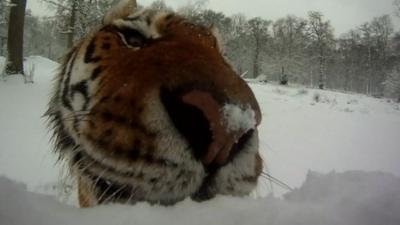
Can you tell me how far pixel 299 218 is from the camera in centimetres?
47

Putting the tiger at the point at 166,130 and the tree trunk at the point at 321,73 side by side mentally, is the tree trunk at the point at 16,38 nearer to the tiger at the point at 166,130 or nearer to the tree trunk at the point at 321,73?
the tiger at the point at 166,130

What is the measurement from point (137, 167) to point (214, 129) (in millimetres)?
142

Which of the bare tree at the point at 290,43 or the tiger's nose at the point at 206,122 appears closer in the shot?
the tiger's nose at the point at 206,122

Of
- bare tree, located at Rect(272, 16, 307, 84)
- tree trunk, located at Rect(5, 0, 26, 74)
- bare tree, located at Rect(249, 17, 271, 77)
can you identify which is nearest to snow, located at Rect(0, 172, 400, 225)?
tree trunk, located at Rect(5, 0, 26, 74)

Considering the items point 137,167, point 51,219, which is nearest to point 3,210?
point 51,219

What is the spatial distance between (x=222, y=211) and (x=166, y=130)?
0.15m

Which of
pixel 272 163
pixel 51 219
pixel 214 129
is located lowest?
pixel 272 163

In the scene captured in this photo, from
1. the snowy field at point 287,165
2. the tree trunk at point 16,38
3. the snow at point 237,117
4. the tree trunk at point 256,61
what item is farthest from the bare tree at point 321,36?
the tree trunk at point 16,38

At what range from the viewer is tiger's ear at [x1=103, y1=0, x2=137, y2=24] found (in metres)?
1.09

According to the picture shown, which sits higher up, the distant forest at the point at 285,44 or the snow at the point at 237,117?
the distant forest at the point at 285,44

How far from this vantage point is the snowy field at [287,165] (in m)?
0.48

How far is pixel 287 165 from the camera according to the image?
1.44 metres

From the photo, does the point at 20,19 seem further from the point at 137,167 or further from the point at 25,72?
the point at 137,167

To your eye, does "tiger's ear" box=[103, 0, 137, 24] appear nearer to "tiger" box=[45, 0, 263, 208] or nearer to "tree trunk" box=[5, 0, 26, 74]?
"tree trunk" box=[5, 0, 26, 74]
